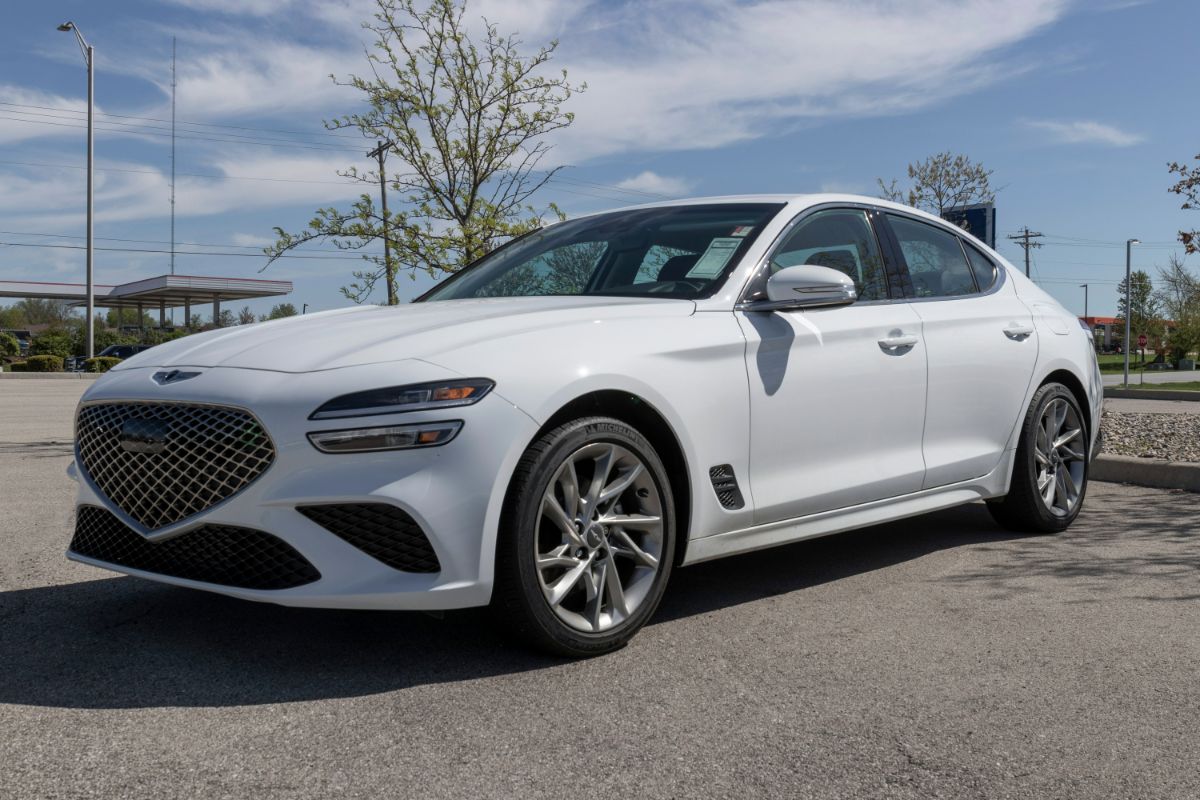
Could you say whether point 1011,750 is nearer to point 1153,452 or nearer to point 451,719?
point 451,719

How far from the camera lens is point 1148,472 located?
791 cm

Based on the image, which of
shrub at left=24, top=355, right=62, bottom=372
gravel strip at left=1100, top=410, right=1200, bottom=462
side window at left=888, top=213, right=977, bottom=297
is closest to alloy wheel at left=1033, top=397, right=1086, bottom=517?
side window at left=888, top=213, right=977, bottom=297

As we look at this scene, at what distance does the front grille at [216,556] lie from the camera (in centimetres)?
334

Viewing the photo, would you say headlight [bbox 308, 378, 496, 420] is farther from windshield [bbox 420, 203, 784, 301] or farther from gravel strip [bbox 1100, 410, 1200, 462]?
gravel strip [bbox 1100, 410, 1200, 462]

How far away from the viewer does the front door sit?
4.25 meters

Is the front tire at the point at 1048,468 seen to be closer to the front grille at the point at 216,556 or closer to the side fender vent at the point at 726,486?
the side fender vent at the point at 726,486

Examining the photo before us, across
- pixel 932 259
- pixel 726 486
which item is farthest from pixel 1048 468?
pixel 726 486

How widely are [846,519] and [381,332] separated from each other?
2.02m

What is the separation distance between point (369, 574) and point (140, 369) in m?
1.20

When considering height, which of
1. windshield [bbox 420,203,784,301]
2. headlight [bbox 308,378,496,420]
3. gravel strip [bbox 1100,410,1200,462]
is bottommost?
gravel strip [bbox 1100,410,1200,462]

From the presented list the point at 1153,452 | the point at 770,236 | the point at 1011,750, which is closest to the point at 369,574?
the point at 1011,750

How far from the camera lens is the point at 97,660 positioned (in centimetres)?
362

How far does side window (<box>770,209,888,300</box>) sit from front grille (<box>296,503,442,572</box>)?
2066 millimetres

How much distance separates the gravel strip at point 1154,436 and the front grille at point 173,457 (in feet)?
20.3
